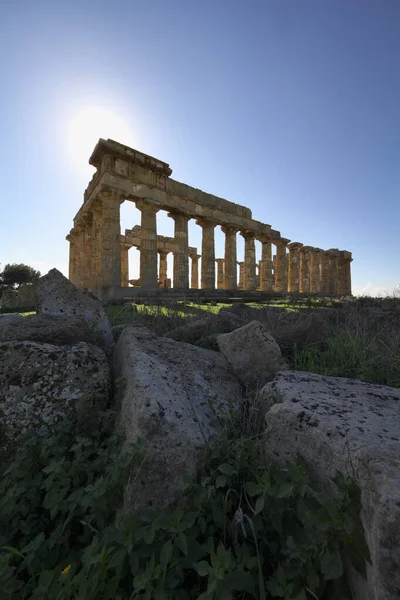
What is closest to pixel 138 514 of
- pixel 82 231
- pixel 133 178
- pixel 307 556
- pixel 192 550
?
pixel 192 550

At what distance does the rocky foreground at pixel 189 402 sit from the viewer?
0.86 m

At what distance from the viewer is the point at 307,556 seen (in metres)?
0.83

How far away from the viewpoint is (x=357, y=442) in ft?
3.29

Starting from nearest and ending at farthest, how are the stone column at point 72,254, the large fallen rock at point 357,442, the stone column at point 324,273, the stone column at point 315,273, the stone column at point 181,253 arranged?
the large fallen rock at point 357,442, the stone column at point 181,253, the stone column at point 72,254, the stone column at point 315,273, the stone column at point 324,273

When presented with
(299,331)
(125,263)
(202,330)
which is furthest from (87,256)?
(299,331)

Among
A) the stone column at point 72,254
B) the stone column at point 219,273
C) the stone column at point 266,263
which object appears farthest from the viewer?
the stone column at point 219,273

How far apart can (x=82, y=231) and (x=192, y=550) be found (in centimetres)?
2049

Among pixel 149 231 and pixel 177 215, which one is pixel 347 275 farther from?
pixel 149 231

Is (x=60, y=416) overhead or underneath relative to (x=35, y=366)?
underneath

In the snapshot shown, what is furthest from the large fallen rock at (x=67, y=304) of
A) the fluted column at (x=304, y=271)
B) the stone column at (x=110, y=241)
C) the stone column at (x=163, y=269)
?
the fluted column at (x=304, y=271)

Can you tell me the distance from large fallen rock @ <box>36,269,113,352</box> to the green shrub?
4.58 ft

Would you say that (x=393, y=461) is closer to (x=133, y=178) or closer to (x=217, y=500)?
(x=217, y=500)

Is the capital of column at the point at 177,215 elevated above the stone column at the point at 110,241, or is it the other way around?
the capital of column at the point at 177,215

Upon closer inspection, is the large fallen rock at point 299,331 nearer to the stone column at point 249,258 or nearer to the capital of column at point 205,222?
the capital of column at point 205,222
